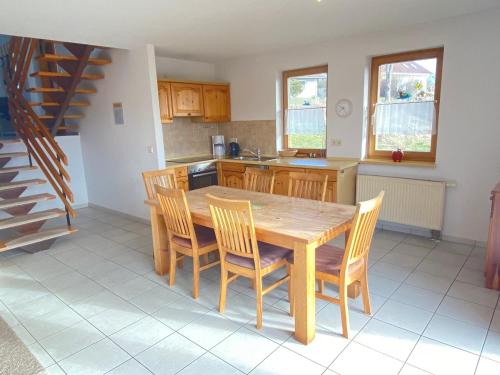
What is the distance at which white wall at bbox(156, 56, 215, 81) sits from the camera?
4.77 meters

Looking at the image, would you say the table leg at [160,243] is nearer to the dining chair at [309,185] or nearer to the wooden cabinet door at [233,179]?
the dining chair at [309,185]

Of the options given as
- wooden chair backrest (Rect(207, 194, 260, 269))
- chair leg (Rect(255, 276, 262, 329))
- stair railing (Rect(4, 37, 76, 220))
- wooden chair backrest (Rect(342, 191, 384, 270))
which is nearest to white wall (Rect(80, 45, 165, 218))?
stair railing (Rect(4, 37, 76, 220))

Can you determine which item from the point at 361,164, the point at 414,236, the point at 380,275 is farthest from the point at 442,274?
the point at 361,164

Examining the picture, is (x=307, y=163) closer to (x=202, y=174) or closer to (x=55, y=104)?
(x=202, y=174)

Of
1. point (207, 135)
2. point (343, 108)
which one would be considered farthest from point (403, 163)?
point (207, 135)

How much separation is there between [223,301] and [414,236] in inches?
101

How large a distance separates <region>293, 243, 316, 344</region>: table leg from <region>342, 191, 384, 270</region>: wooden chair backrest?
0.72 feet

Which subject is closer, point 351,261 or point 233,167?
point 351,261

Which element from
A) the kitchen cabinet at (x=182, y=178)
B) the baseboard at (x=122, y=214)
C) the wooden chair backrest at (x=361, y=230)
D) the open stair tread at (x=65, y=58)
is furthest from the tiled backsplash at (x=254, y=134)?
the wooden chair backrest at (x=361, y=230)

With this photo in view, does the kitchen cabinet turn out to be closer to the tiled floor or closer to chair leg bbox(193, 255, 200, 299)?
the tiled floor

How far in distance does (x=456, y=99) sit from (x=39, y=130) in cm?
490

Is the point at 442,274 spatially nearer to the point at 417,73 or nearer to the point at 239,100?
the point at 417,73

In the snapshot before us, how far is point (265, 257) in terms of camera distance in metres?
2.33

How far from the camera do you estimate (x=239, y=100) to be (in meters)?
5.24
